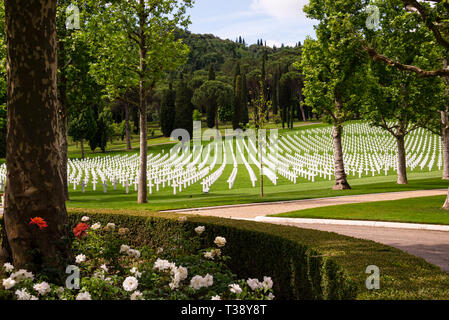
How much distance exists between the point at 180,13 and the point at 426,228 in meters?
14.8

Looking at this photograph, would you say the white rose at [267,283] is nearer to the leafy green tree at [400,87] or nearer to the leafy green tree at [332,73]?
the leafy green tree at [332,73]

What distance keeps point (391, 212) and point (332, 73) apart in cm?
1430

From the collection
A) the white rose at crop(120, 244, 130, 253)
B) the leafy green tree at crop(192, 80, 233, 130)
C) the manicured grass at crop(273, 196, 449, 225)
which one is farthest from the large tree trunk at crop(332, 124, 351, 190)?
the leafy green tree at crop(192, 80, 233, 130)

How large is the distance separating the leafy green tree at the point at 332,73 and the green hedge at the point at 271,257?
20.0m

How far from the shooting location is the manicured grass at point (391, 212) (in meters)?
13.5

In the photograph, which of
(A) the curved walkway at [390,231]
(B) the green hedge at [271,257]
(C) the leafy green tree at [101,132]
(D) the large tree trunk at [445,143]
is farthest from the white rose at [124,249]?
(C) the leafy green tree at [101,132]

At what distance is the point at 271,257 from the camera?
6.70m

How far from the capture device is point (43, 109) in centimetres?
589

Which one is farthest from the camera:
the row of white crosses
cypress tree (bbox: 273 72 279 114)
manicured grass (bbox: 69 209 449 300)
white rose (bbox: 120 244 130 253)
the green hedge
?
cypress tree (bbox: 273 72 279 114)

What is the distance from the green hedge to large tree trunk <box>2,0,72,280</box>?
288cm

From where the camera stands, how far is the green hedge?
16.3 ft

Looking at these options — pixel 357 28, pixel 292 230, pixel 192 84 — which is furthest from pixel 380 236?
pixel 192 84

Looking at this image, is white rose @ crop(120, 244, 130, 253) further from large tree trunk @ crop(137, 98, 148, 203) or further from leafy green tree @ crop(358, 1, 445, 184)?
leafy green tree @ crop(358, 1, 445, 184)
